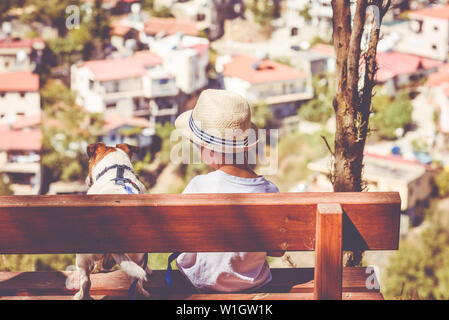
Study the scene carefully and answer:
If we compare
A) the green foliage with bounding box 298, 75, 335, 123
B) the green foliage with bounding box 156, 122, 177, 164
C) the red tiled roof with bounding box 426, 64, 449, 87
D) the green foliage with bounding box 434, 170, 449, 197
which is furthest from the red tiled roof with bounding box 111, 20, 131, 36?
the green foliage with bounding box 434, 170, 449, 197

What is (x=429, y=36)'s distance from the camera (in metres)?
23.9

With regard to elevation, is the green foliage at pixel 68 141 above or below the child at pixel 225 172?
below

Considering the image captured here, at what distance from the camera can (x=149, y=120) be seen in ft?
73.0

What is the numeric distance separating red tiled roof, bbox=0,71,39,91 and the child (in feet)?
66.2

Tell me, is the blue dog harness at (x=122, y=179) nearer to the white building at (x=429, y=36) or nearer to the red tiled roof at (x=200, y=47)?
the red tiled roof at (x=200, y=47)

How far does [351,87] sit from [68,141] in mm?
17653

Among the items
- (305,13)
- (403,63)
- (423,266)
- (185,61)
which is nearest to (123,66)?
(185,61)

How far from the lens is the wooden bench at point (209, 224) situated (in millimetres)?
1188

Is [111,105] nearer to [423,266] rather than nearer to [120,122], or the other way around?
[120,122]

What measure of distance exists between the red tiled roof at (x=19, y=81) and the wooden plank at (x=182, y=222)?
66.8ft

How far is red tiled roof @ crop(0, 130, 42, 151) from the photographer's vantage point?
18281 mm

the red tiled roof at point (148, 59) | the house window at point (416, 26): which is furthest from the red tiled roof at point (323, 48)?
the red tiled roof at point (148, 59)
